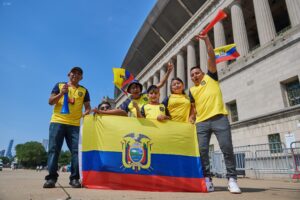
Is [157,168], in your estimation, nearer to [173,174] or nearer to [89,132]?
[173,174]

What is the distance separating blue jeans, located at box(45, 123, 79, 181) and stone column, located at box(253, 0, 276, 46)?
1553 cm

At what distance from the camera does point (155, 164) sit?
4227 millimetres

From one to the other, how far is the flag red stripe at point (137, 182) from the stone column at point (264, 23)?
1482 centimetres

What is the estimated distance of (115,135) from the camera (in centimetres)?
436

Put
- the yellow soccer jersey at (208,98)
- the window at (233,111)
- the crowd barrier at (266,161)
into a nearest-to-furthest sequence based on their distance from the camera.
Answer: the yellow soccer jersey at (208,98)
the crowd barrier at (266,161)
the window at (233,111)

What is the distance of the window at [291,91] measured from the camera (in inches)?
504

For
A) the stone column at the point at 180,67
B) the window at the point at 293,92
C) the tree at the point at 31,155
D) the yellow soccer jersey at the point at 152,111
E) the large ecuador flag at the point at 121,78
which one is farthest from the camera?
the tree at the point at 31,155

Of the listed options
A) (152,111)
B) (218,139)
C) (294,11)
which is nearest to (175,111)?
(152,111)

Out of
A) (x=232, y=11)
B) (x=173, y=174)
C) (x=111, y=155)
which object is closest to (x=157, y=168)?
(x=173, y=174)

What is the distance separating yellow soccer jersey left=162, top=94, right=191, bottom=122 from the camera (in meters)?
4.81

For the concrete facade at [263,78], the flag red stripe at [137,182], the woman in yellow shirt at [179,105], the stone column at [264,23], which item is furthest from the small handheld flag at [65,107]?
the stone column at [264,23]

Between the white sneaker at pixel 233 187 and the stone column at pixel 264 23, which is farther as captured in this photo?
the stone column at pixel 264 23

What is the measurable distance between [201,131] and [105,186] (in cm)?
208

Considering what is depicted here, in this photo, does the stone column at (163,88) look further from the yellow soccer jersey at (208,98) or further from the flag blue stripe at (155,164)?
the flag blue stripe at (155,164)
